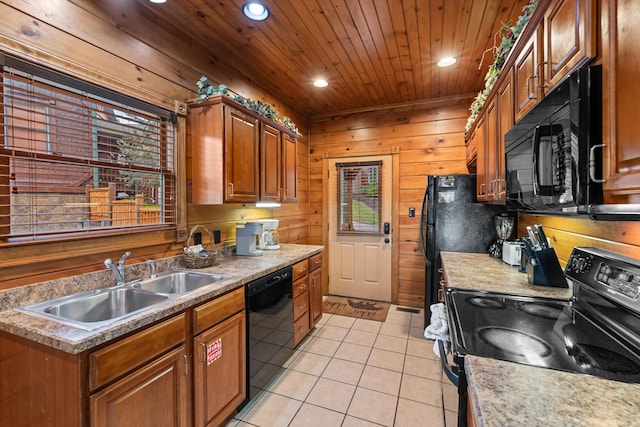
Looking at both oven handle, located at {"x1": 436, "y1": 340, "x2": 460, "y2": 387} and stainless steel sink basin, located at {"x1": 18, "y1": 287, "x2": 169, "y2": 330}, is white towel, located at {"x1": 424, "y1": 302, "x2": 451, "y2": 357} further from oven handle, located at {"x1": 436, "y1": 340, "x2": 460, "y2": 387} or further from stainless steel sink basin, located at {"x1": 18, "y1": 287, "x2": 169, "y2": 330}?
stainless steel sink basin, located at {"x1": 18, "y1": 287, "x2": 169, "y2": 330}

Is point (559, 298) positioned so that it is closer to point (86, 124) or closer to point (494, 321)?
point (494, 321)

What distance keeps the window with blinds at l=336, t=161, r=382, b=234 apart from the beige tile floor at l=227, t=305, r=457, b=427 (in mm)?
1466

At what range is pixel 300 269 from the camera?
2.69 meters

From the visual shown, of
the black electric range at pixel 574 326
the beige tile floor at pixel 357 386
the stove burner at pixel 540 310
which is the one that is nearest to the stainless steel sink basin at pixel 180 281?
the beige tile floor at pixel 357 386

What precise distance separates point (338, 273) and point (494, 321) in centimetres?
309

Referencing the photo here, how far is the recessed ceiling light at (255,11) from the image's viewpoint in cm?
195

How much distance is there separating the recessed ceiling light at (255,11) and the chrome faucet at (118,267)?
1.72 metres

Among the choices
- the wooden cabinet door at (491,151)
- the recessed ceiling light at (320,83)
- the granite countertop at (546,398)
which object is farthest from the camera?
the recessed ceiling light at (320,83)

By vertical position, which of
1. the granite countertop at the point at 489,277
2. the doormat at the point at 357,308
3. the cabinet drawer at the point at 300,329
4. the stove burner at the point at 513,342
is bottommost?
the doormat at the point at 357,308

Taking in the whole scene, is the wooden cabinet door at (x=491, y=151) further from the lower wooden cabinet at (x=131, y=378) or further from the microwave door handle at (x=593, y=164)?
the lower wooden cabinet at (x=131, y=378)

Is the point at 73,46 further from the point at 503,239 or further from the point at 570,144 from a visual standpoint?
the point at 503,239

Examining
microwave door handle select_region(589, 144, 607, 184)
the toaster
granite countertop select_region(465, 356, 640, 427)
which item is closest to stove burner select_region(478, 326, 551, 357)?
granite countertop select_region(465, 356, 640, 427)

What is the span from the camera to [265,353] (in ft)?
7.11

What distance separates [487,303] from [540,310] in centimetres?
21
